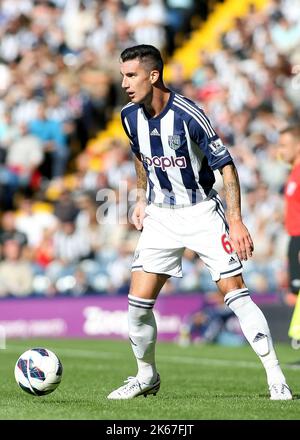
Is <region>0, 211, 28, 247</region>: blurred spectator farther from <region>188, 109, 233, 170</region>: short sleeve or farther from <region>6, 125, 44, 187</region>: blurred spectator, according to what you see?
<region>188, 109, 233, 170</region>: short sleeve

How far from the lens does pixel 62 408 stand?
7.16 m

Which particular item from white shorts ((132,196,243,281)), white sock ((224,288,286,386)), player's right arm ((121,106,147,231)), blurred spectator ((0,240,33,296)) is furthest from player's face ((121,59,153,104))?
blurred spectator ((0,240,33,296))

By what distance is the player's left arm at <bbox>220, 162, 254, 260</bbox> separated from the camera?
7.44 metres

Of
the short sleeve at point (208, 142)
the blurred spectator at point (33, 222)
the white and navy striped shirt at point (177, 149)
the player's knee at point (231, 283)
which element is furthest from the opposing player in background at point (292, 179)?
the blurred spectator at point (33, 222)

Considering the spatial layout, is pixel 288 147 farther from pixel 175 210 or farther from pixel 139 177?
pixel 175 210

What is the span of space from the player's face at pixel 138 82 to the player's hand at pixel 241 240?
1110mm

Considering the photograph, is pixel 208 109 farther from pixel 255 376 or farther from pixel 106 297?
pixel 255 376

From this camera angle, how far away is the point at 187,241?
7867 mm

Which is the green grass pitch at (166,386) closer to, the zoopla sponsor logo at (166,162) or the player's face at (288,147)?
the zoopla sponsor logo at (166,162)

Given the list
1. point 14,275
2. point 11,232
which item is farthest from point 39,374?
point 11,232

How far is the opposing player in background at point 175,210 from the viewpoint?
7629 mm
